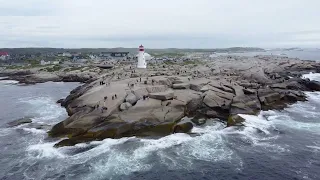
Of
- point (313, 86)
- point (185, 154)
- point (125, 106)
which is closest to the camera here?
point (185, 154)

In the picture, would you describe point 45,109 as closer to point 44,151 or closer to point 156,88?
point 156,88

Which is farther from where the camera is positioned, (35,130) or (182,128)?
(35,130)

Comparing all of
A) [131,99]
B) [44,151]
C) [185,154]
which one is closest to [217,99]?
[131,99]

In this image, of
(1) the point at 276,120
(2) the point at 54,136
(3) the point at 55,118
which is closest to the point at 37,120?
(3) the point at 55,118

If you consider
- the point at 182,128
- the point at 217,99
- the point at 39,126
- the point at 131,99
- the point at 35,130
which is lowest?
the point at 35,130

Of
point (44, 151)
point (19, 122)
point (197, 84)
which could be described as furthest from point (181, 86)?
point (19, 122)

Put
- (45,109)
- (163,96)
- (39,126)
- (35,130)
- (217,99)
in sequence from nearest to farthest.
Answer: (35,130) → (39,126) → (163,96) → (217,99) → (45,109)

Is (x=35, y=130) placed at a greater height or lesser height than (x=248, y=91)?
lesser

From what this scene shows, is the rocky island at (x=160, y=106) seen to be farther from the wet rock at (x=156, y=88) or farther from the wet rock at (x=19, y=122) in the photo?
the wet rock at (x=19, y=122)

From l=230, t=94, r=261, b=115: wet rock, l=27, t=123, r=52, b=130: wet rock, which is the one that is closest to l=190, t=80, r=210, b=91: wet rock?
l=230, t=94, r=261, b=115: wet rock

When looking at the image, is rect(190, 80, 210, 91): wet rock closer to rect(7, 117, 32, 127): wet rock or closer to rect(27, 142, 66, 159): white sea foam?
rect(27, 142, 66, 159): white sea foam
